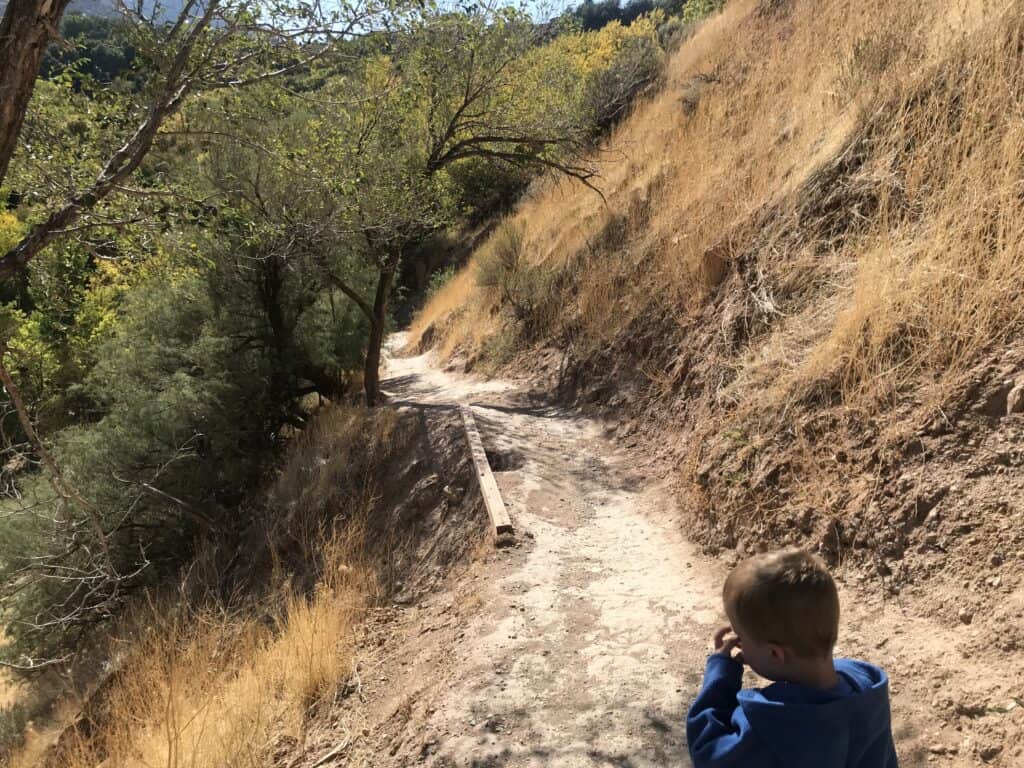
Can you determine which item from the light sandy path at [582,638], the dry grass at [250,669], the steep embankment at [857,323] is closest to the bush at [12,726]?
the dry grass at [250,669]

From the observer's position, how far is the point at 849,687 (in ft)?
4.88

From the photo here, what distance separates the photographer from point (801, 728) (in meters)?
1.38

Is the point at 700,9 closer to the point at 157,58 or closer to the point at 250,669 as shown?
the point at 157,58

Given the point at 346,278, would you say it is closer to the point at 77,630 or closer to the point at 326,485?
the point at 326,485

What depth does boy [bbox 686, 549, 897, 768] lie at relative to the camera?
139 centimetres

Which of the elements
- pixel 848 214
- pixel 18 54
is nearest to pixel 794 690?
pixel 18 54

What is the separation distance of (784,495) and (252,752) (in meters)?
3.27

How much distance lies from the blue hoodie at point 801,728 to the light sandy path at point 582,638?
141 cm

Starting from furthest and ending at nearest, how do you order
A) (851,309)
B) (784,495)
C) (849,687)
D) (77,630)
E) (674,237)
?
(77,630) < (674,237) < (851,309) < (784,495) < (849,687)

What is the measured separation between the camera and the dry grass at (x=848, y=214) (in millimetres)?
3768

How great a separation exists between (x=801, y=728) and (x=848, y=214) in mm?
4841

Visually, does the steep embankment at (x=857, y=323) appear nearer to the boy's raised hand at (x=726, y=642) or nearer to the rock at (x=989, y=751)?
the rock at (x=989, y=751)

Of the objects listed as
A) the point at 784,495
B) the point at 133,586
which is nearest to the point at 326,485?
the point at 133,586

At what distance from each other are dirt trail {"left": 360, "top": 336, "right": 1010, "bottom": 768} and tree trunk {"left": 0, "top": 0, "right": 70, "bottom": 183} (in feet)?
10.8
